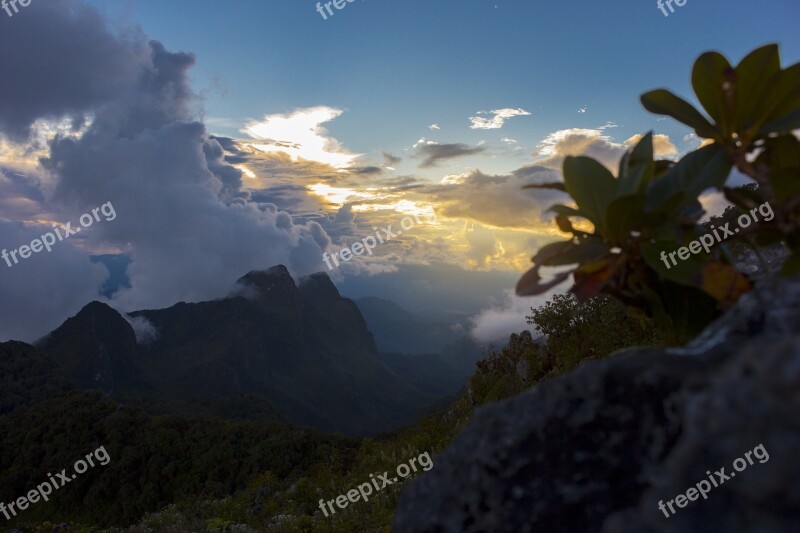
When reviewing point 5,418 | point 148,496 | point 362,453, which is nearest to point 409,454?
point 362,453

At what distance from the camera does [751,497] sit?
1.10m

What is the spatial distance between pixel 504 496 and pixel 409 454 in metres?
10.8

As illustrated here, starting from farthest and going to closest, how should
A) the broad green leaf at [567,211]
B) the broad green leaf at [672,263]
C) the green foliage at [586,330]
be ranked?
the green foliage at [586,330]
the broad green leaf at [567,211]
the broad green leaf at [672,263]

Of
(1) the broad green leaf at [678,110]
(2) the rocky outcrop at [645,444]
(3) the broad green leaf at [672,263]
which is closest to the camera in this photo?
(2) the rocky outcrop at [645,444]

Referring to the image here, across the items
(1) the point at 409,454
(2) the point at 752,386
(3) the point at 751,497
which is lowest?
(1) the point at 409,454

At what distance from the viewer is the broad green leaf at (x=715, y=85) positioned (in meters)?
2.02

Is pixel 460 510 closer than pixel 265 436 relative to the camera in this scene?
Yes

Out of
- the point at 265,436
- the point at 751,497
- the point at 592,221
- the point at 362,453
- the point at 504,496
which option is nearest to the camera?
the point at 751,497

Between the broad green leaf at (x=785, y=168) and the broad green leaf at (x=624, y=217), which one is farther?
the broad green leaf at (x=624, y=217)

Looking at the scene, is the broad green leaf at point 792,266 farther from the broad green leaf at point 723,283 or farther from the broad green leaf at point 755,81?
the broad green leaf at point 755,81

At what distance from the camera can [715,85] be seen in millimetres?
2107

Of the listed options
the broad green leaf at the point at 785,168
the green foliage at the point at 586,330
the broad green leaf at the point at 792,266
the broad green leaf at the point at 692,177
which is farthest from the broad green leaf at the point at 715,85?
the green foliage at the point at 586,330

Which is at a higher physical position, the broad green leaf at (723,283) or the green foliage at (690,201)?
the green foliage at (690,201)

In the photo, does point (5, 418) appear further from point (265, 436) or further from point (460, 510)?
point (460, 510)
